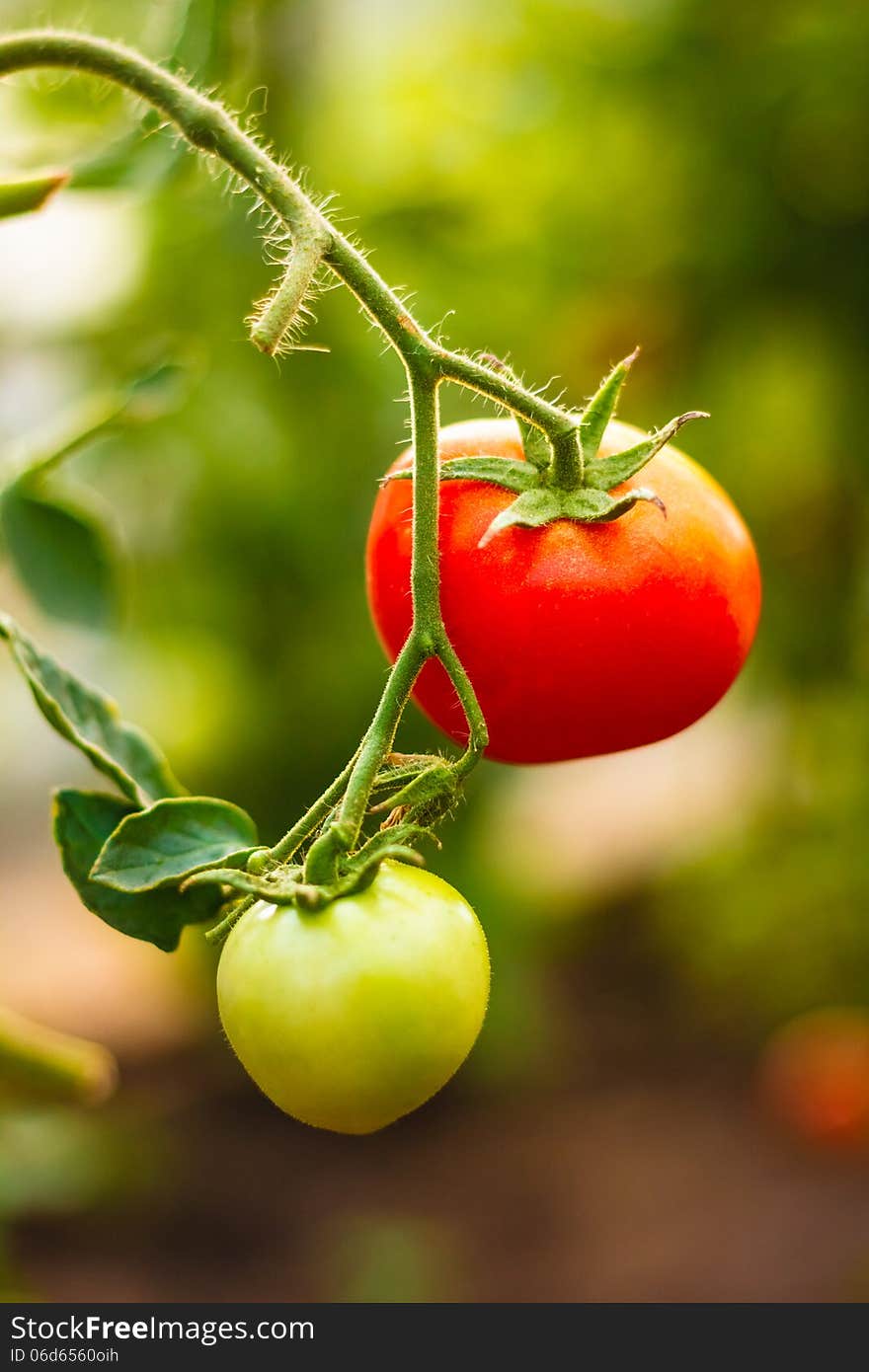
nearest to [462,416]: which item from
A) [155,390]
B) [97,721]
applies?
[155,390]

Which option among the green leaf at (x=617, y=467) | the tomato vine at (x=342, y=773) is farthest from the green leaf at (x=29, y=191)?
the green leaf at (x=617, y=467)

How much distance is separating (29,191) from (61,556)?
0.35 metres

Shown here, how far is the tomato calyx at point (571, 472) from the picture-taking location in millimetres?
699

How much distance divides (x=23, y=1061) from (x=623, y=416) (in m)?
2.67

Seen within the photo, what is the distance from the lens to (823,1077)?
3648 millimetres

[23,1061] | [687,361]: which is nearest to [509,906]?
[687,361]

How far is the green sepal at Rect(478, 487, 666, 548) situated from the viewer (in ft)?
2.27

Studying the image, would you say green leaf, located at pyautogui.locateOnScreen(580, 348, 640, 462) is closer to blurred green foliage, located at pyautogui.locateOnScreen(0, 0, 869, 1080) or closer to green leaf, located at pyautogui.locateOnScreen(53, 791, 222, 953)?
green leaf, located at pyautogui.locateOnScreen(53, 791, 222, 953)

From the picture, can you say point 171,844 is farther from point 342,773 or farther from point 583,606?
point 583,606

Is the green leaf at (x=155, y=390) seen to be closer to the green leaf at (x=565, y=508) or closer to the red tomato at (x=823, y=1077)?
the green leaf at (x=565, y=508)

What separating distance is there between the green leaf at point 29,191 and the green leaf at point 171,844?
330 mm

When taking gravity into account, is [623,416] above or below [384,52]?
below

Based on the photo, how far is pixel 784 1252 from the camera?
326 centimetres

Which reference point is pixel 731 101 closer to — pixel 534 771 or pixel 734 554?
pixel 534 771
